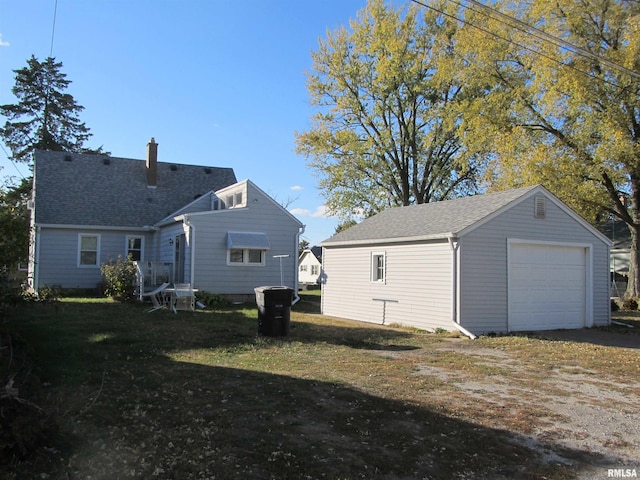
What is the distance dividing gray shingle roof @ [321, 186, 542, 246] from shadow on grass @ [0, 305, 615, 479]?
301 inches

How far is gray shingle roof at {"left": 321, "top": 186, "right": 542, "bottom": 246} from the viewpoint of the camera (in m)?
13.4

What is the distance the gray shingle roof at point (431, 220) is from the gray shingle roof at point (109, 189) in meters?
9.51

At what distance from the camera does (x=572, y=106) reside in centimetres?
2098

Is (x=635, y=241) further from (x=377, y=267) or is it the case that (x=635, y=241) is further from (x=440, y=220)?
(x=377, y=267)

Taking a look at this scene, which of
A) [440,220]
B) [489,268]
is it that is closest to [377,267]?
[440,220]

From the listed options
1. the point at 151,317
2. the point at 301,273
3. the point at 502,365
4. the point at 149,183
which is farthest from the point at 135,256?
the point at 301,273

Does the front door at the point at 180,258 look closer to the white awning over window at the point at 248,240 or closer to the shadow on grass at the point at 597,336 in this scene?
the white awning over window at the point at 248,240

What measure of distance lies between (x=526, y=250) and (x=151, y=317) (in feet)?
34.3

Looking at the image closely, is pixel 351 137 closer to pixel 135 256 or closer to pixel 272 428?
pixel 135 256

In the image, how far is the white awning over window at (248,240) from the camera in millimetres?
19109

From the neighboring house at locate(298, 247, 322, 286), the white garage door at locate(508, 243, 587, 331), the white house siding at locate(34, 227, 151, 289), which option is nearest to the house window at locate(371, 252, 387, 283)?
the white garage door at locate(508, 243, 587, 331)

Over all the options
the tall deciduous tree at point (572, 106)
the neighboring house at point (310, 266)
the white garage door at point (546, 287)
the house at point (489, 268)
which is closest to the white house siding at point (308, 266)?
the neighboring house at point (310, 266)

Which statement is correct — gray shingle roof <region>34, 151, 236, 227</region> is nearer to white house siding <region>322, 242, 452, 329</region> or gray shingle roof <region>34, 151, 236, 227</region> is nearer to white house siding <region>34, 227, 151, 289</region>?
white house siding <region>34, 227, 151, 289</region>

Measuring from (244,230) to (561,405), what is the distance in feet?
48.9
